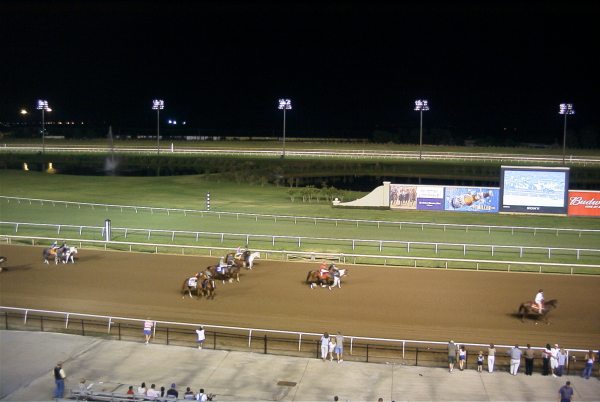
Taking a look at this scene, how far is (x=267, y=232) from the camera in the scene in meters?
26.3

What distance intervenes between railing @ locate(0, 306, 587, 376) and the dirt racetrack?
690 mm

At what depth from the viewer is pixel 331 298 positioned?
57.5 ft

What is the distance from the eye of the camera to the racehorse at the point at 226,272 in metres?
19.2

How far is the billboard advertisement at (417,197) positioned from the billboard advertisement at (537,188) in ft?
10.2

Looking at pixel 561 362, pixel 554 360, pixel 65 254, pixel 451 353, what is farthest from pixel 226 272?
pixel 561 362

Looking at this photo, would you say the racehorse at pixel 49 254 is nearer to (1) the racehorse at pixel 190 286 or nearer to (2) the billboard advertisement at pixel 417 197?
(1) the racehorse at pixel 190 286

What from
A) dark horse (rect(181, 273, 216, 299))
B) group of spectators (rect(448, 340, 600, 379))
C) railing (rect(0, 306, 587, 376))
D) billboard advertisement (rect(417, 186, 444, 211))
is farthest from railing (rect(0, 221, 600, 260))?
group of spectators (rect(448, 340, 600, 379))

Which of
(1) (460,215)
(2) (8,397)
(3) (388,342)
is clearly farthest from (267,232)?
(2) (8,397)

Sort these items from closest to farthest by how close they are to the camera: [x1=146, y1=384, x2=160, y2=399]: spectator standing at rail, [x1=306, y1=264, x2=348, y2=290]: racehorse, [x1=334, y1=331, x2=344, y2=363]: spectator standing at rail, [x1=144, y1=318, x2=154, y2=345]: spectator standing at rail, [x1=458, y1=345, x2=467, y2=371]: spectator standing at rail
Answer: [x1=146, y1=384, x2=160, y2=399]: spectator standing at rail < [x1=458, y1=345, x2=467, y2=371]: spectator standing at rail < [x1=334, y1=331, x2=344, y2=363]: spectator standing at rail < [x1=144, y1=318, x2=154, y2=345]: spectator standing at rail < [x1=306, y1=264, x2=348, y2=290]: racehorse

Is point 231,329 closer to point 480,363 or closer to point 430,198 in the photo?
point 480,363

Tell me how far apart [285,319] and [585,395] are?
6824mm

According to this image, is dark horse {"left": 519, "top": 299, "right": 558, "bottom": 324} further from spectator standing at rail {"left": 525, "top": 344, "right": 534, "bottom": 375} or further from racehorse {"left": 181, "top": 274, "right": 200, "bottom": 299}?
racehorse {"left": 181, "top": 274, "right": 200, "bottom": 299}

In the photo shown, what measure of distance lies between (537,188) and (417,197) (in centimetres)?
561

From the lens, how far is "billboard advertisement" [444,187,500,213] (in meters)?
32.0
